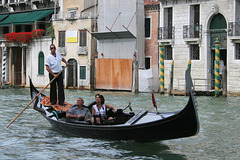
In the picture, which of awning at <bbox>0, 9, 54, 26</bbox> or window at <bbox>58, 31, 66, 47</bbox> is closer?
window at <bbox>58, 31, 66, 47</bbox>

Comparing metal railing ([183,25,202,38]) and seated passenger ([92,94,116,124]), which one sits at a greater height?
metal railing ([183,25,202,38])

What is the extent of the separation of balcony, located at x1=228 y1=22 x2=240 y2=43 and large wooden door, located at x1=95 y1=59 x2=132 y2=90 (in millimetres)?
5689

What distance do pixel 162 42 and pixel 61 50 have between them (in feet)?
23.6

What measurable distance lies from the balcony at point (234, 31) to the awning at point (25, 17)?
12086 millimetres

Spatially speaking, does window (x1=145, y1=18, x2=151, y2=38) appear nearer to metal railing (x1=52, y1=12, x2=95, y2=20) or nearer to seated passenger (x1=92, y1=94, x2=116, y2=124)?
metal railing (x1=52, y1=12, x2=95, y2=20)

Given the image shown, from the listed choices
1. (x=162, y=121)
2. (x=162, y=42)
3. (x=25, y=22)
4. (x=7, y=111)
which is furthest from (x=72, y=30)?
(x=162, y=121)

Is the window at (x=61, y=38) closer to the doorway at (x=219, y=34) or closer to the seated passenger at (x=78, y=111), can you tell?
the doorway at (x=219, y=34)

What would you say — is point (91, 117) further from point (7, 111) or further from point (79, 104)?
point (7, 111)

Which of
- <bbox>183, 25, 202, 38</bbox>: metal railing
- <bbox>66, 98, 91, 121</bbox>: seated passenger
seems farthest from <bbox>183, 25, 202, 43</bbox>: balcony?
<bbox>66, 98, 91, 121</bbox>: seated passenger

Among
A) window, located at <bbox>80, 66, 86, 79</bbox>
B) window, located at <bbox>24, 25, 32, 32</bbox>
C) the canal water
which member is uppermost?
window, located at <bbox>24, 25, 32, 32</bbox>

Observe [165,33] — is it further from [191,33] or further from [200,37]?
[200,37]

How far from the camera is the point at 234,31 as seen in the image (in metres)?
19.7

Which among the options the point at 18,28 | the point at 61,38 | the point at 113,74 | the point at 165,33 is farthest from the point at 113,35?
the point at 18,28

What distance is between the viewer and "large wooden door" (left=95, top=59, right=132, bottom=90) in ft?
78.3
